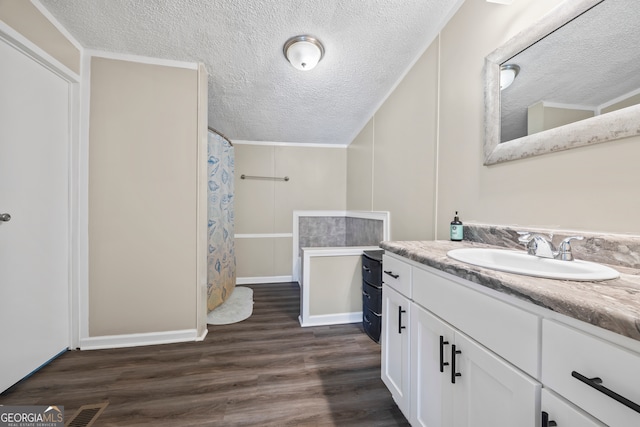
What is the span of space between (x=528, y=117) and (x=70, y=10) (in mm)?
2674

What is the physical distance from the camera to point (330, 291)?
2.31 meters

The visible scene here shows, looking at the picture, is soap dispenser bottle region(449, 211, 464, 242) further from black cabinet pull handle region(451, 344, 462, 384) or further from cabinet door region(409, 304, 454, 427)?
black cabinet pull handle region(451, 344, 462, 384)

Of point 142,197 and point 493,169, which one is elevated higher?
point 493,169

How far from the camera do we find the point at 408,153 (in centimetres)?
198

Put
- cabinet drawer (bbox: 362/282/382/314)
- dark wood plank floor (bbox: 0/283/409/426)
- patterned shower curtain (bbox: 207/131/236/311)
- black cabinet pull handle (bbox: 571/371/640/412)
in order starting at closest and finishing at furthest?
1. black cabinet pull handle (bbox: 571/371/640/412)
2. dark wood plank floor (bbox: 0/283/409/426)
3. cabinet drawer (bbox: 362/282/382/314)
4. patterned shower curtain (bbox: 207/131/236/311)

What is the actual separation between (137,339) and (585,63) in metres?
3.08

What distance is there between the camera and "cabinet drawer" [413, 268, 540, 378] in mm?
567

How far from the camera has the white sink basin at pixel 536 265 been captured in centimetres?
62

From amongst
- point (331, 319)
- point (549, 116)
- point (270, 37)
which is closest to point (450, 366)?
point (549, 116)

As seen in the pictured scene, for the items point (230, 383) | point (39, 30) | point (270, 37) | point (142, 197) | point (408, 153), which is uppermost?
point (270, 37)

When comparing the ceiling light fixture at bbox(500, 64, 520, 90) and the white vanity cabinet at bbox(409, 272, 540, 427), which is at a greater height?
the ceiling light fixture at bbox(500, 64, 520, 90)

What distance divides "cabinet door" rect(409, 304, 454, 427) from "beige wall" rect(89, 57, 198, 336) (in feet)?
5.69

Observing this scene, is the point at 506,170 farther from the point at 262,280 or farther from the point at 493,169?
the point at 262,280

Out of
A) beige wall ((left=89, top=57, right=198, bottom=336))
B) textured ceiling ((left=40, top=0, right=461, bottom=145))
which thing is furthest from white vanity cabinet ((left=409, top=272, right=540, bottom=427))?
beige wall ((left=89, top=57, right=198, bottom=336))
